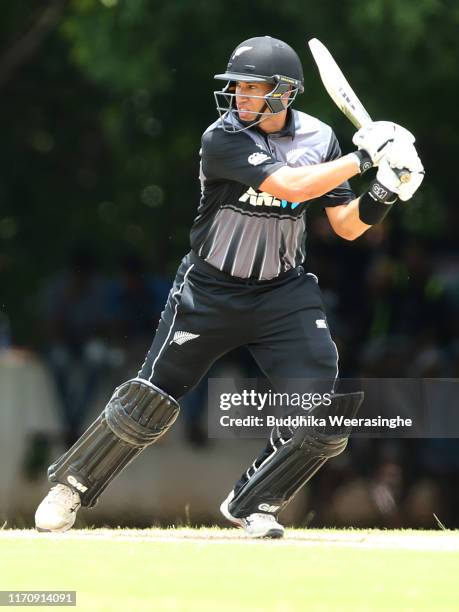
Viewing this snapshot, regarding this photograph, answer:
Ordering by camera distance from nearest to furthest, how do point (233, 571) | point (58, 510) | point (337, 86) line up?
point (233, 571), point (58, 510), point (337, 86)

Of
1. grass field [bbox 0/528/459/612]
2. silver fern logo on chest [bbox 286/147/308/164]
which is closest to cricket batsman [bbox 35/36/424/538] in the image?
silver fern logo on chest [bbox 286/147/308/164]

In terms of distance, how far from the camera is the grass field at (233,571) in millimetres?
4410

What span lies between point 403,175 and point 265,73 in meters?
0.64

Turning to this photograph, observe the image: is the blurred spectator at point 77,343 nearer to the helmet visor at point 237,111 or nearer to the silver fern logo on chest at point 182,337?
the silver fern logo on chest at point 182,337

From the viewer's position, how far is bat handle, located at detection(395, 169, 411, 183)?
5688mm

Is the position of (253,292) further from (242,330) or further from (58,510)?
(58,510)

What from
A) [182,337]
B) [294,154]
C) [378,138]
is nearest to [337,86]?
[294,154]

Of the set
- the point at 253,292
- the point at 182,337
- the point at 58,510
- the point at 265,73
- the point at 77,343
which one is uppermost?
the point at 265,73

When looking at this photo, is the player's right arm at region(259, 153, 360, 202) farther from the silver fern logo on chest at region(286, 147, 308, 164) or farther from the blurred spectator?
the blurred spectator

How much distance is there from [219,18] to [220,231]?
3.49 metres

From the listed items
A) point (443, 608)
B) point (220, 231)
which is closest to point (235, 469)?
point (220, 231)

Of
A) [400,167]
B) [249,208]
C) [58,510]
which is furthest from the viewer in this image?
[58,510]

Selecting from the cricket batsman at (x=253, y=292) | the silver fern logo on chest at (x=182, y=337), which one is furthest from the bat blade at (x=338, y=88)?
the silver fern logo on chest at (x=182, y=337)

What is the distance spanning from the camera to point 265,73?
5727 mm
